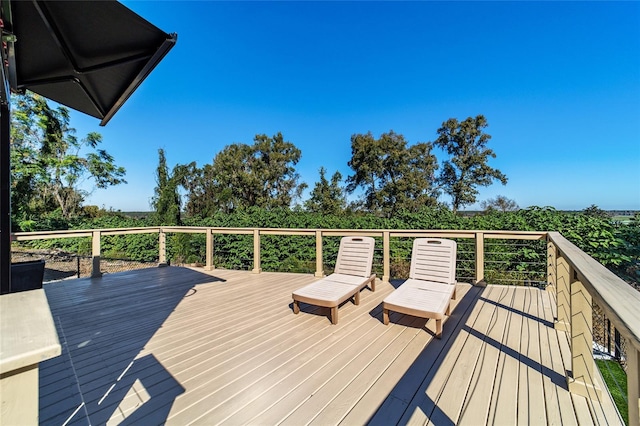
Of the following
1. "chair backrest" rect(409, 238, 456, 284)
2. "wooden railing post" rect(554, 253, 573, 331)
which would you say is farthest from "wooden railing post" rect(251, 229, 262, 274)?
"wooden railing post" rect(554, 253, 573, 331)

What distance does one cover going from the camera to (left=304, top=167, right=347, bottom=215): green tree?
18453 mm

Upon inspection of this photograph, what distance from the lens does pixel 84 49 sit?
2.19m

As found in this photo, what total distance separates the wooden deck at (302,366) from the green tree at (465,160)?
1600cm

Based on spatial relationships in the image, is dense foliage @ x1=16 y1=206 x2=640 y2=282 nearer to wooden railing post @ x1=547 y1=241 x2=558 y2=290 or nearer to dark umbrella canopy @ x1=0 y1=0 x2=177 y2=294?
wooden railing post @ x1=547 y1=241 x2=558 y2=290

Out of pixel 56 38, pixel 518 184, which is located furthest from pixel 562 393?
pixel 518 184

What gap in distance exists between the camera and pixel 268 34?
9219 mm

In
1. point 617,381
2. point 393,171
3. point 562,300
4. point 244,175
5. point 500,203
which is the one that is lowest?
point 617,381

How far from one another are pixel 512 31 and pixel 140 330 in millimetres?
11294

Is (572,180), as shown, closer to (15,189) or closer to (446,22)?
(446,22)

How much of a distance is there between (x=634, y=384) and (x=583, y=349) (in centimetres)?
139

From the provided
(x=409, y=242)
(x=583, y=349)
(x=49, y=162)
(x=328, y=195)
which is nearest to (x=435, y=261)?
(x=583, y=349)

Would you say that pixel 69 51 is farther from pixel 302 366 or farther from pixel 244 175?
pixel 244 175

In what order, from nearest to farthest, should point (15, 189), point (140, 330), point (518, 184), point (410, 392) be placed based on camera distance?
1. point (410, 392)
2. point (140, 330)
3. point (15, 189)
4. point (518, 184)

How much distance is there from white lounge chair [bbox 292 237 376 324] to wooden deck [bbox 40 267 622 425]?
262 millimetres
